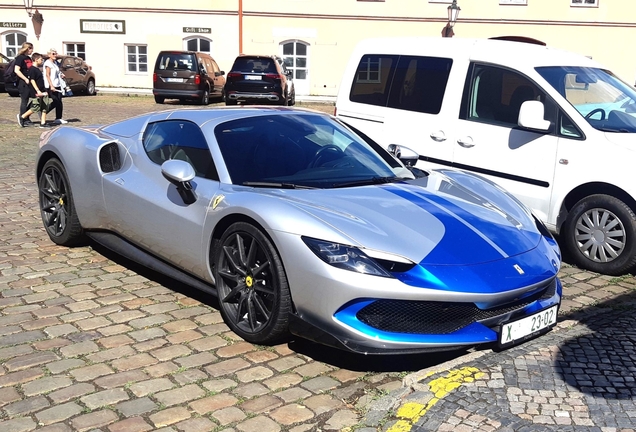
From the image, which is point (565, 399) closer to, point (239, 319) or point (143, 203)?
point (239, 319)

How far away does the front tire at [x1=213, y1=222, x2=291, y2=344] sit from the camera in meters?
4.30

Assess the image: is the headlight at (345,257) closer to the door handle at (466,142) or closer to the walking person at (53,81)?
the door handle at (466,142)

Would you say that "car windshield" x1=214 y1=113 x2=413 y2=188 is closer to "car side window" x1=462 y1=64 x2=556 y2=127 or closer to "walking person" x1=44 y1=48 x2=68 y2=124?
"car side window" x1=462 y1=64 x2=556 y2=127

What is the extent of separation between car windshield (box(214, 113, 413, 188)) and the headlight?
2.57 feet

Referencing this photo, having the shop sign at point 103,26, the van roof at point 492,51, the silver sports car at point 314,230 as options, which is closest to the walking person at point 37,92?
the van roof at point 492,51

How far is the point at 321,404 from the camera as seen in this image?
12.8 ft

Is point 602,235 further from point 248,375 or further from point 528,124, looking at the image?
point 248,375

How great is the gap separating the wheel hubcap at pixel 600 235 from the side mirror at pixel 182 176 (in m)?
3.41

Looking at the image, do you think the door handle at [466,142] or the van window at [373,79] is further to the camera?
the van window at [373,79]

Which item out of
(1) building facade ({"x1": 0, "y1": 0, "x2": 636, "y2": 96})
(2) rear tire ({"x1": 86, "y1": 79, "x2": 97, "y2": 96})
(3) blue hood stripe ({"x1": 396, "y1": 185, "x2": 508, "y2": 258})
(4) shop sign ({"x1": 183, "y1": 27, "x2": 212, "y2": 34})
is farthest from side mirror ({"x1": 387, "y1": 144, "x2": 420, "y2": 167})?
(4) shop sign ({"x1": 183, "y1": 27, "x2": 212, "y2": 34})

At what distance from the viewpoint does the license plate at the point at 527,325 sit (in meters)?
4.15

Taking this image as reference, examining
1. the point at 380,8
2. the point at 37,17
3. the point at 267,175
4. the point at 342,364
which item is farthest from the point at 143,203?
the point at 37,17

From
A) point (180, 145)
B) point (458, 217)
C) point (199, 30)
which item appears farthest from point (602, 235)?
point (199, 30)

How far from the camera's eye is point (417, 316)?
402cm
